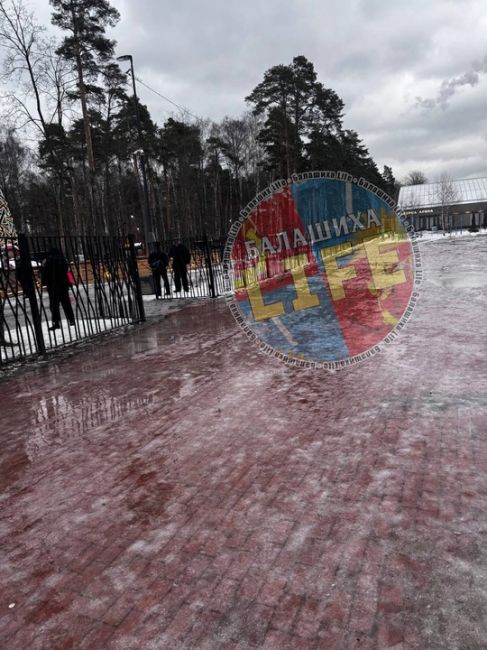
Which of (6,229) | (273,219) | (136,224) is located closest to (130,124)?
(273,219)

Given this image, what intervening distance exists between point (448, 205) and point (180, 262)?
60.0 m

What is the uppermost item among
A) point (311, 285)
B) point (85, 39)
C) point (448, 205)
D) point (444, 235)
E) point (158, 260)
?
point (85, 39)

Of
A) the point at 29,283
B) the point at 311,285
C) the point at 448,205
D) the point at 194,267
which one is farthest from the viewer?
the point at 448,205

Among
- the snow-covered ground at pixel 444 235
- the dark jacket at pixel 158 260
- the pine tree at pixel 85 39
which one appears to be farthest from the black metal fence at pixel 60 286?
the snow-covered ground at pixel 444 235

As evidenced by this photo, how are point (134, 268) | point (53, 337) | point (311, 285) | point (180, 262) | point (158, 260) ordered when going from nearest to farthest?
point (53, 337), point (134, 268), point (158, 260), point (180, 262), point (311, 285)

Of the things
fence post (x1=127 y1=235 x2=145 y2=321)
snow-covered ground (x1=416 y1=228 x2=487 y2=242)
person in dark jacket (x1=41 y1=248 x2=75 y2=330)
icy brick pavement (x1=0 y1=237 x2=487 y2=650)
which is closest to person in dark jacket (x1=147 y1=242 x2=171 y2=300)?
fence post (x1=127 y1=235 x2=145 y2=321)

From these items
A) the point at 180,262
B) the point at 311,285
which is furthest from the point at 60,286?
the point at 311,285

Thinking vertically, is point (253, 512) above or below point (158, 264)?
below

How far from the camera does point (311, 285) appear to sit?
15430 millimetres

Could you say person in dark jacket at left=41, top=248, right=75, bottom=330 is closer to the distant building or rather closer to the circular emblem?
the circular emblem

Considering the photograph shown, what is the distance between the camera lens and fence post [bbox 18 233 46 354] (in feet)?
24.4

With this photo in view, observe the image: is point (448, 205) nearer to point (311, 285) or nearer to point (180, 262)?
point (311, 285)

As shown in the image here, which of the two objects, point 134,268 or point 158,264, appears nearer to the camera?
point 134,268

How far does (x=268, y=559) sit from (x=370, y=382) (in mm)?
3222
